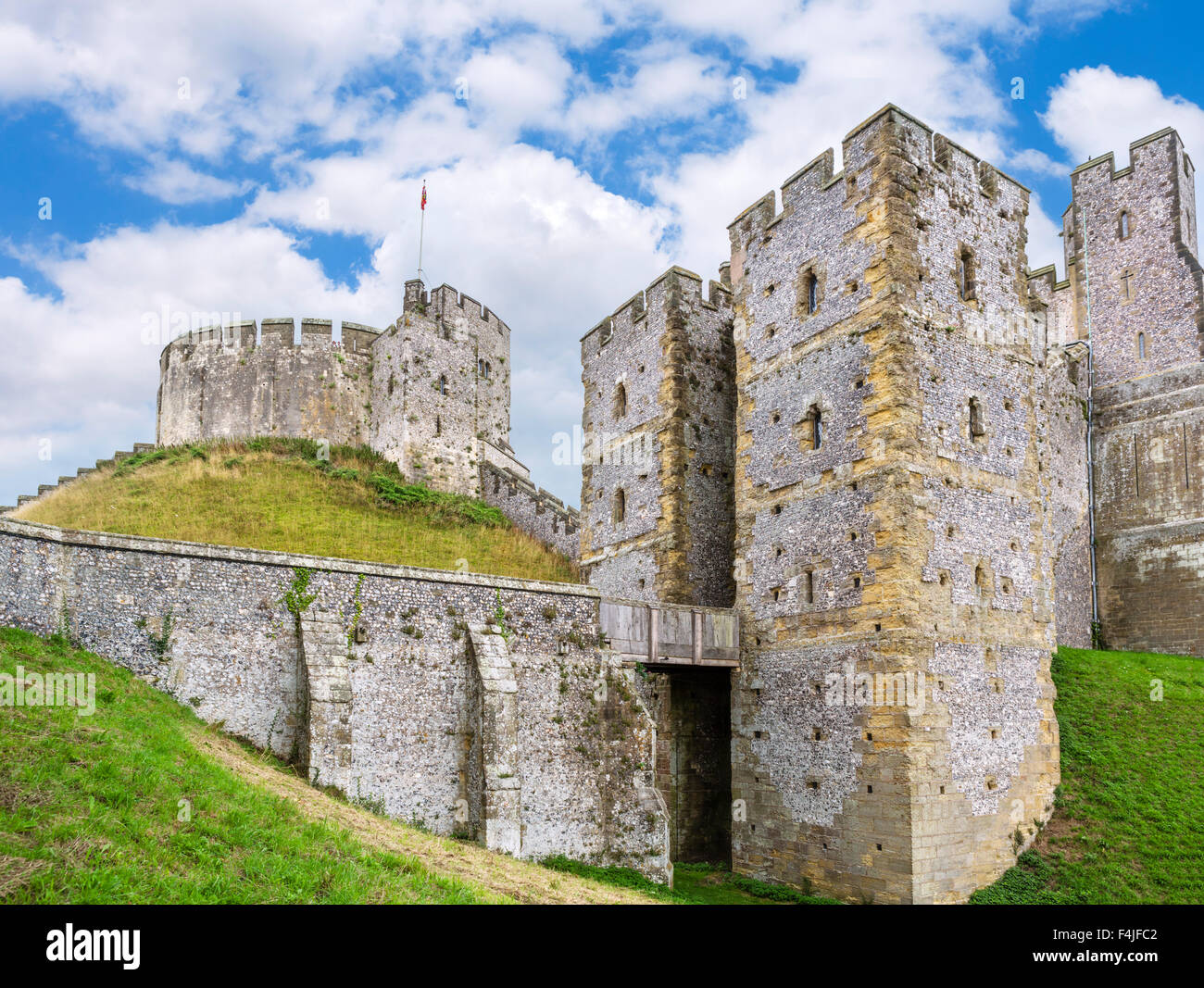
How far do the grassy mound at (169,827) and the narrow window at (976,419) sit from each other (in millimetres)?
12480

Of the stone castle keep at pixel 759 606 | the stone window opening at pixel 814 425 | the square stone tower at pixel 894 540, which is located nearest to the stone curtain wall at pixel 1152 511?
the stone castle keep at pixel 759 606

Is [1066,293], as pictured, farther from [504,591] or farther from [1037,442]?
[504,591]

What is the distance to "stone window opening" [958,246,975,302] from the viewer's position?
20188mm

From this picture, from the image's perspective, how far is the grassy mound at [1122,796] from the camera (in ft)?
55.4

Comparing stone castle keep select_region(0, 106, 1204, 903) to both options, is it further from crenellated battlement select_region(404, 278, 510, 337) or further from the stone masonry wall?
crenellated battlement select_region(404, 278, 510, 337)

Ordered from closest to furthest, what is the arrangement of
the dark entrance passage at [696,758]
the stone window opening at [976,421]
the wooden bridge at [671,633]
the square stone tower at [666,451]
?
1. the wooden bridge at [671,633]
2. the stone window opening at [976,421]
3. the dark entrance passage at [696,758]
4. the square stone tower at [666,451]

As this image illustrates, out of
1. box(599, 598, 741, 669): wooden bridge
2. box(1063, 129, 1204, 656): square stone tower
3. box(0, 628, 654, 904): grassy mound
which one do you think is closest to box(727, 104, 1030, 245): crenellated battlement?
box(599, 598, 741, 669): wooden bridge

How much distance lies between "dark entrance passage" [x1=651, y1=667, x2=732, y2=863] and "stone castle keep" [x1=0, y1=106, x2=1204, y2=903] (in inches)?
2.9

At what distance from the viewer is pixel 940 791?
55.3 ft

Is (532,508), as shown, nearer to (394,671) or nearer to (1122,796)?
(394,671)

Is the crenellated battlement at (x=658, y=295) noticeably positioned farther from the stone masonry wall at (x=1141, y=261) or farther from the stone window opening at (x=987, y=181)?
the stone masonry wall at (x=1141, y=261)

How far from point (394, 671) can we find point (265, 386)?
24.9m

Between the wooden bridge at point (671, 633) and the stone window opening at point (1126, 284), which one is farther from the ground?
the stone window opening at point (1126, 284)

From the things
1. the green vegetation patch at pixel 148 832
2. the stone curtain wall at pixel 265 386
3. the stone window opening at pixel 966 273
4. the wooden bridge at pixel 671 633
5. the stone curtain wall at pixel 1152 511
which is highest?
the stone curtain wall at pixel 265 386
